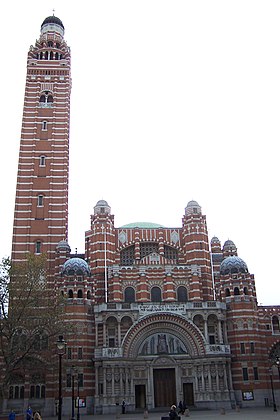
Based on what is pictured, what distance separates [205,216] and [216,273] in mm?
8427

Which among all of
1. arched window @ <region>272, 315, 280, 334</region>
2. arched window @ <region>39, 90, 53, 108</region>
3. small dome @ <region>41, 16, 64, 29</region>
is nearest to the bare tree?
arched window @ <region>272, 315, 280, 334</region>

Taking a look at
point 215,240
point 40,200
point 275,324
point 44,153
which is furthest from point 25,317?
point 215,240

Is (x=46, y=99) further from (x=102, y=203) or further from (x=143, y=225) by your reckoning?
(x=143, y=225)

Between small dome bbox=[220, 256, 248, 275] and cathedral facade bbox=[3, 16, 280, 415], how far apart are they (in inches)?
6.8

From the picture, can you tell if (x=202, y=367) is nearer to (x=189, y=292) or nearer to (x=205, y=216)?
(x=189, y=292)

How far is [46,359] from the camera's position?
41.8m

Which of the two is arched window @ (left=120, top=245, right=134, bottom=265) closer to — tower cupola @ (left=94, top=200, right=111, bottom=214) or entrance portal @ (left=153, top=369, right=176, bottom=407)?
tower cupola @ (left=94, top=200, right=111, bottom=214)

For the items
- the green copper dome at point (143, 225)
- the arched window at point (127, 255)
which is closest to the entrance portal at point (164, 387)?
the arched window at point (127, 255)

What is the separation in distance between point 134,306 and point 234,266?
45.3 feet

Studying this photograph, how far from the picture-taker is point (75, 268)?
184 feet

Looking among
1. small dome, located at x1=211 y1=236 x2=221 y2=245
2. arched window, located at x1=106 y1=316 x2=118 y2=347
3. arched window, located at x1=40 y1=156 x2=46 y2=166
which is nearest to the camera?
arched window, located at x1=106 y1=316 x2=118 y2=347

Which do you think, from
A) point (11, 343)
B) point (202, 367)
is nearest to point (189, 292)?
point (202, 367)

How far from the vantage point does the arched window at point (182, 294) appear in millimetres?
58562

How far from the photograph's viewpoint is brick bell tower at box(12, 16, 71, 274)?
201 ft
